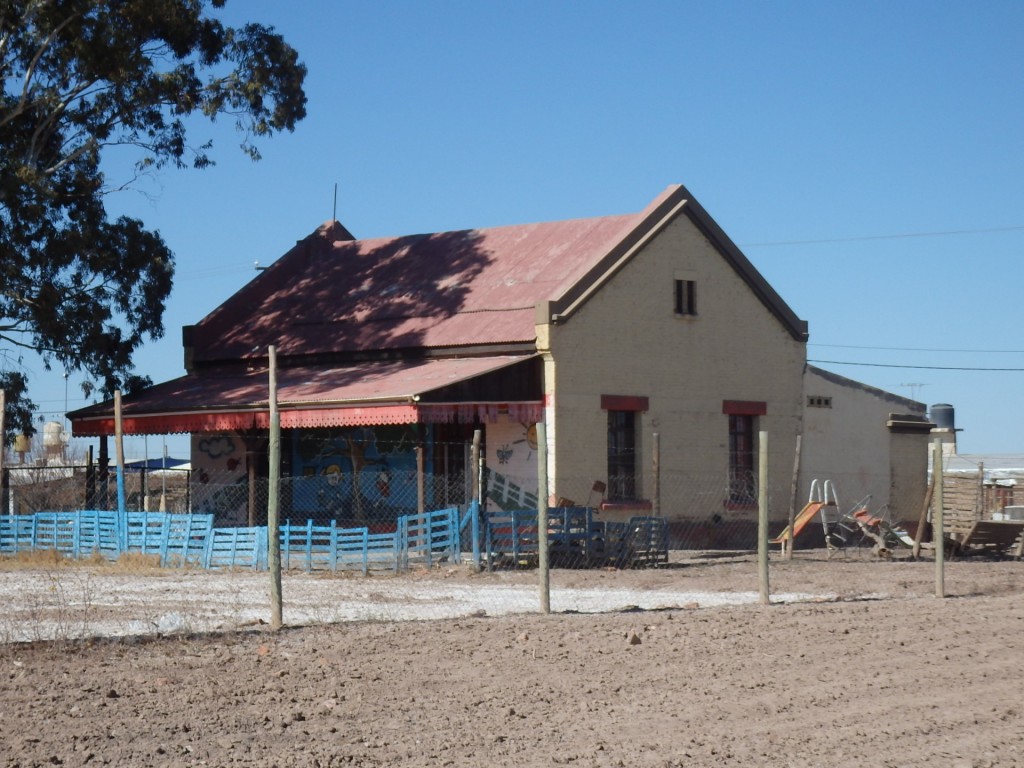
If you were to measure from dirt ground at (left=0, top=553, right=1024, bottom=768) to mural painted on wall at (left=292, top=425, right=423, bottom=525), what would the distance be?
44.5 ft

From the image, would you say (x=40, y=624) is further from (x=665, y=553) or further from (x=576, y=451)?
(x=576, y=451)

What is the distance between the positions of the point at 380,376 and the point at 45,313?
8.12 meters

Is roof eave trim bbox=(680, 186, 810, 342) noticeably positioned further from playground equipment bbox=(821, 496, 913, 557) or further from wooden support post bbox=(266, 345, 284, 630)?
wooden support post bbox=(266, 345, 284, 630)

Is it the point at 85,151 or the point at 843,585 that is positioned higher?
the point at 85,151

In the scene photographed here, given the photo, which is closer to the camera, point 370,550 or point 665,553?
point 370,550

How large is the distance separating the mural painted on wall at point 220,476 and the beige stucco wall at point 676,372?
23.6 feet

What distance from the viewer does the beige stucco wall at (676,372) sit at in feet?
87.1

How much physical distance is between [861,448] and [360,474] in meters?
12.0

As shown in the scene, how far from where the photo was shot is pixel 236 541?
21.9 m

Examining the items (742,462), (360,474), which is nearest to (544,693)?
(360,474)

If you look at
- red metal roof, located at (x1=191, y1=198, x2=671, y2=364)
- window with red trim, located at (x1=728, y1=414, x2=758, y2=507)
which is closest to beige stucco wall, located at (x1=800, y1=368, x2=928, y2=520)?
window with red trim, located at (x1=728, y1=414, x2=758, y2=507)

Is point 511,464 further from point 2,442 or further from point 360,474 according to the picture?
point 2,442

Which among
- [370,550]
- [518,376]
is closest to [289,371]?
[518,376]

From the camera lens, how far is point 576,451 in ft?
87.0
